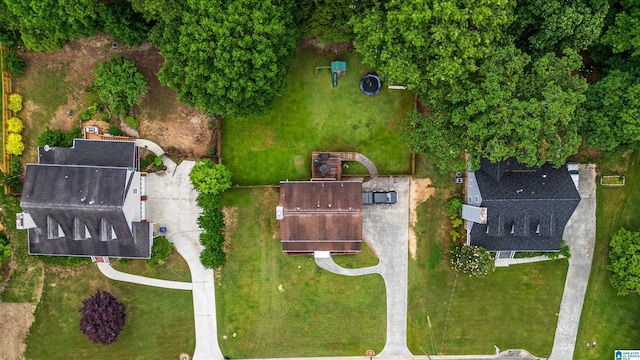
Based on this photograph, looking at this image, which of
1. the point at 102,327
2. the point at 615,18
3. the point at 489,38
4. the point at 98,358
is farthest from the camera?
the point at 98,358

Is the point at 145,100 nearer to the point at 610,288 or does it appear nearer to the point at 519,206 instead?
the point at 519,206

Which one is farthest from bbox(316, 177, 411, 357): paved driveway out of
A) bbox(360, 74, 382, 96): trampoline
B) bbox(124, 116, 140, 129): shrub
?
bbox(124, 116, 140, 129): shrub

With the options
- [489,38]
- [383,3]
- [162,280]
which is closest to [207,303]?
[162,280]

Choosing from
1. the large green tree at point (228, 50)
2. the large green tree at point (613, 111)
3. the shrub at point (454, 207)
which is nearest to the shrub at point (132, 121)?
the large green tree at point (228, 50)

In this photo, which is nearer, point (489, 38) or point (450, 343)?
point (489, 38)

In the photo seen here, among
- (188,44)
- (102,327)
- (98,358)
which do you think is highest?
(188,44)

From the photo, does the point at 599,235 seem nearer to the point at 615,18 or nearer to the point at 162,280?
the point at 615,18

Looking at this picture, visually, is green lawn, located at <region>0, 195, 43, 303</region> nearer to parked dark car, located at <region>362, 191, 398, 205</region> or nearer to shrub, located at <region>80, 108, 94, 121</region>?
shrub, located at <region>80, 108, 94, 121</region>
